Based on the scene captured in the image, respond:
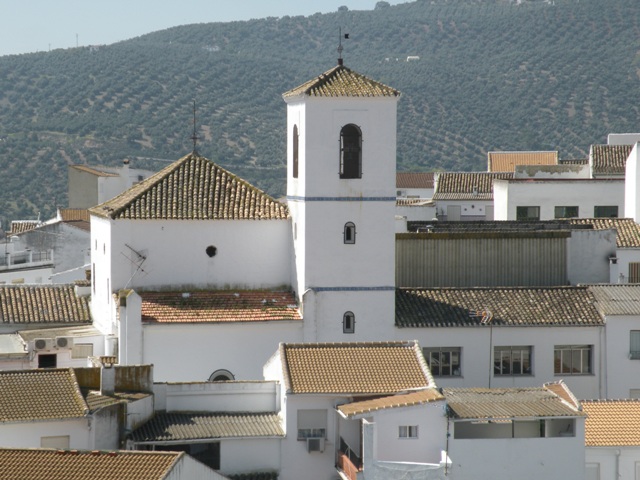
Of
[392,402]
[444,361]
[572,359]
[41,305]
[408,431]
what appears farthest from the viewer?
[41,305]

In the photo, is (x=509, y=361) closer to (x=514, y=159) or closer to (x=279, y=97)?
(x=514, y=159)

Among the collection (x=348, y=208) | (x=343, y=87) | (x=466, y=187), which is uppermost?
(x=343, y=87)

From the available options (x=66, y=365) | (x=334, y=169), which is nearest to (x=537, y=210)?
(x=334, y=169)

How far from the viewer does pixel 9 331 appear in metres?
48.1

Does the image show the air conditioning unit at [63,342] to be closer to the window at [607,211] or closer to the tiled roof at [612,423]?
the tiled roof at [612,423]

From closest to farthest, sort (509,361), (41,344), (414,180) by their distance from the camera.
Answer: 1. (41,344)
2. (509,361)
3. (414,180)

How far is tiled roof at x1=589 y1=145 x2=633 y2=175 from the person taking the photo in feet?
243

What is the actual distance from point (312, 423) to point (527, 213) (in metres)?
32.6

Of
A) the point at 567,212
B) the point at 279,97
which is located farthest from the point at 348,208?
the point at 279,97

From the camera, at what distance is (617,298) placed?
45.4 m

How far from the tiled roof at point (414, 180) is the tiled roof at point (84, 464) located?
7948cm

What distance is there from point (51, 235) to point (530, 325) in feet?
99.8

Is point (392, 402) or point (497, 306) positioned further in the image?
point (497, 306)

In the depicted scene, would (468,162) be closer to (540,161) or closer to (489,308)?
(540,161)
